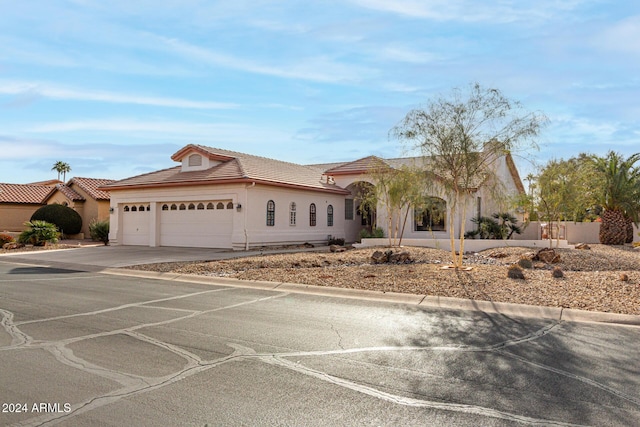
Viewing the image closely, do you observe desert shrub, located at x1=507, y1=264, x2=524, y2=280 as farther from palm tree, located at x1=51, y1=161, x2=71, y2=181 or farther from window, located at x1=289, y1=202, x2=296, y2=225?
palm tree, located at x1=51, y1=161, x2=71, y2=181

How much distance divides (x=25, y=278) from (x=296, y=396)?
1256cm

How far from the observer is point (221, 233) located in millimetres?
24344

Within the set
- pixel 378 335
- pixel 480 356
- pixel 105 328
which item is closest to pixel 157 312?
pixel 105 328

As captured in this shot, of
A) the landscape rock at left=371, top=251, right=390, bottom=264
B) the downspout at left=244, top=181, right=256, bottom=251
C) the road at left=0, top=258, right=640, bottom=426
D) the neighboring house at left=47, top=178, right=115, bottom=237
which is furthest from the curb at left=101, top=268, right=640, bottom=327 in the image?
the neighboring house at left=47, top=178, right=115, bottom=237

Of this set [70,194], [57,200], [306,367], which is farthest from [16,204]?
[306,367]

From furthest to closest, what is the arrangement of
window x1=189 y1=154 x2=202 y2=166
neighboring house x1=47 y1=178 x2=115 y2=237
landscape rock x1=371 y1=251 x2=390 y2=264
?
neighboring house x1=47 y1=178 x2=115 y2=237 < window x1=189 y1=154 x2=202 y2=166 < landscape rock x1=371 y1=251 x2=390 y2=264

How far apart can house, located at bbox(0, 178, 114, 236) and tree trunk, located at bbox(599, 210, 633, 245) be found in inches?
1297

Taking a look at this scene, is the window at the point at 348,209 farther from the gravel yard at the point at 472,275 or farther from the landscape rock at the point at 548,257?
the landscape rock at the point at 548,257

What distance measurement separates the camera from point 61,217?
113ft

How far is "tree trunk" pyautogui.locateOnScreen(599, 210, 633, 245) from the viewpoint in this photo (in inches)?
990

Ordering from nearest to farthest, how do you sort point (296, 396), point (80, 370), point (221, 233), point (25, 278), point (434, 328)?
1. point (296, 396)
2. point (80, 370)
3. point (434, 328)
4. point (25, 278)
5. point (221, 233)

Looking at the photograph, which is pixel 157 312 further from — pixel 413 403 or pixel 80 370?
pixel 413 403

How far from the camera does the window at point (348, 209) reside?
31.3 metres

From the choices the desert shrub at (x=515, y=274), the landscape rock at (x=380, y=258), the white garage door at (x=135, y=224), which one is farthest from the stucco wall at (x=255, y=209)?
the desert shrub at (x=515, y=274)
